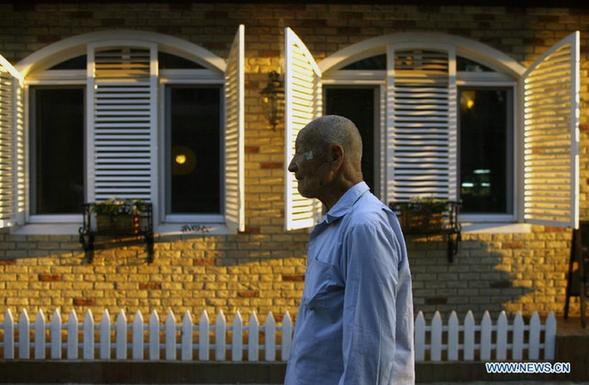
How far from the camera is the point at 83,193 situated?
7.70 meters

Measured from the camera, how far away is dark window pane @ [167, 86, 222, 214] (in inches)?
303

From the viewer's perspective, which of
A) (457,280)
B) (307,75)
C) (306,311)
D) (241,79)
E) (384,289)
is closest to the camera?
(384,289)

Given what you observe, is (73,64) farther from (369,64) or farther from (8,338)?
(369,64)

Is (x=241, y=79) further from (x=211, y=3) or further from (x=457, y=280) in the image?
(x=457, y=280)

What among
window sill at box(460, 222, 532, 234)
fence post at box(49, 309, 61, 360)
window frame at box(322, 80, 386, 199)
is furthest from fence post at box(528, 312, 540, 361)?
fence post at box(49, 309, 61, 360)

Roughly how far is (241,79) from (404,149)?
1971mm

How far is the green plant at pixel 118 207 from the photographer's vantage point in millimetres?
7246

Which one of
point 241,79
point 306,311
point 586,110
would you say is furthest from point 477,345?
point 306,311

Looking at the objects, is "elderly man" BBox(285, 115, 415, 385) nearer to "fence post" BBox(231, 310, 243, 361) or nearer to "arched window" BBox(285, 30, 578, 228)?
"fence post" BBox(231, 310, 243, 361)

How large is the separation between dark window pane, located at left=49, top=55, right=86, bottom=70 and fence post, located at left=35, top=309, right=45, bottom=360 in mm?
2607

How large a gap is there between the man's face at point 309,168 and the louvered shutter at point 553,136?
4.97 metres

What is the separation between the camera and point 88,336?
6602 millimetres

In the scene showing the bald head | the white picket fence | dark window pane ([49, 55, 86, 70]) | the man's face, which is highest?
dark window pane ([49, 55, 86, 70])

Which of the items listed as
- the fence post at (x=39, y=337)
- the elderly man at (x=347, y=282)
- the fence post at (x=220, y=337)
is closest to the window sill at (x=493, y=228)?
the fence post at (x=220, y=337)
